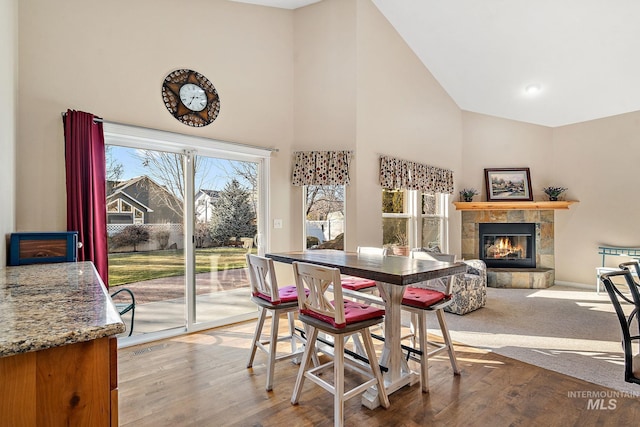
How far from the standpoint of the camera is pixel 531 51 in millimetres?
4582

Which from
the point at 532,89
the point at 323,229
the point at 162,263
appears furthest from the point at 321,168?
the point at 532,89

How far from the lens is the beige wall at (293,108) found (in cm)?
272

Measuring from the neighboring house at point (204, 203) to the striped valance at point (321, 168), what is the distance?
1034 mm

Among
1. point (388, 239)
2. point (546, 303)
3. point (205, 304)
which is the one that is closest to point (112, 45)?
point (205, 304)

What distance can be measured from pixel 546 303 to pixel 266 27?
536 centimetres

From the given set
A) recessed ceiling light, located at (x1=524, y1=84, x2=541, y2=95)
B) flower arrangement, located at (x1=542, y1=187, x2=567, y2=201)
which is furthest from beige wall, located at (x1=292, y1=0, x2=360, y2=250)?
flower arrangement, located at (x1=542, y1=187, x2=567, y2=201)

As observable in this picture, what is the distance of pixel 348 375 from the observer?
260 cm

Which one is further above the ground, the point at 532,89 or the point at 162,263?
the point at 532,89

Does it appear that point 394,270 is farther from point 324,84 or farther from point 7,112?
point 324,84

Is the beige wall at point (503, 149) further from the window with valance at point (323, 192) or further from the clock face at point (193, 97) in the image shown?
the clock face at point (193, 97)

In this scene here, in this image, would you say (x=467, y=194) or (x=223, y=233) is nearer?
(x=223, y=233)

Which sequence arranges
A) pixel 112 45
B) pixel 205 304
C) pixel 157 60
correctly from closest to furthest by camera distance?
pixel 112 45 → pixel 157 60 → pixel 205 304

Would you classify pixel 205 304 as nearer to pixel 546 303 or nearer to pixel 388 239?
pixel 388 239

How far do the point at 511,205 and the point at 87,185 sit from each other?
6.43m
